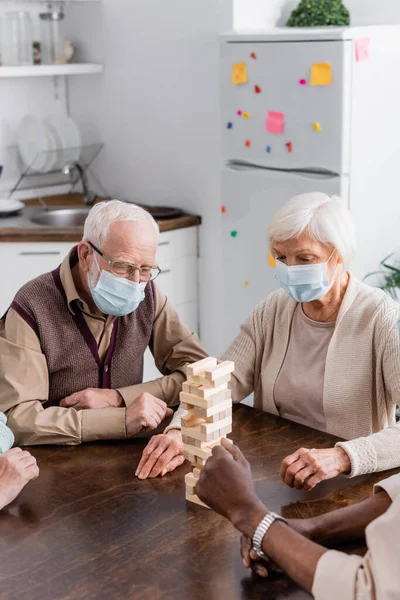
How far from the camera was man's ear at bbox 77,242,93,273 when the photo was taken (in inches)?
90.8

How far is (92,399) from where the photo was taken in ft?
7.51

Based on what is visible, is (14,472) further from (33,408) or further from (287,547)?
(287,547)

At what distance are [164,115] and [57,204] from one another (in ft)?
2.42

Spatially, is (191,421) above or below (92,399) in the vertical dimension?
above

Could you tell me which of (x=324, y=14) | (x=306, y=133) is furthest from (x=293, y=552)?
(x=324, y=14)

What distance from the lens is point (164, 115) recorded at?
431 cm

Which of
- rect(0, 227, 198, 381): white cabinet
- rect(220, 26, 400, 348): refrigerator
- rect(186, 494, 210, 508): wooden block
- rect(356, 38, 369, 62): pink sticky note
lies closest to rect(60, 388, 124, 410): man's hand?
rect(186, 494, 210, 508): wooden block

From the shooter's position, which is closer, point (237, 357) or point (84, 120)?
point (237, 357)

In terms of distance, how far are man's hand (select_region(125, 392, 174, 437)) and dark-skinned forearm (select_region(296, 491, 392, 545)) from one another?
1.99 ft

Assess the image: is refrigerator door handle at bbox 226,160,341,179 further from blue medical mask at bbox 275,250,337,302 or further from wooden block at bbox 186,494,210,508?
wooden block at bbox 186,494,210,508

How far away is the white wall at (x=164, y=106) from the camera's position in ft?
13.4

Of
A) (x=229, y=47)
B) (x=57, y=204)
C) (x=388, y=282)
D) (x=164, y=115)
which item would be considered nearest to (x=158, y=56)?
(x=164, y=115)

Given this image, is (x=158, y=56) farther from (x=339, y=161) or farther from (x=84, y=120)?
(x=339, y=161)

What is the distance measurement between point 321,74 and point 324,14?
49 centimetres
